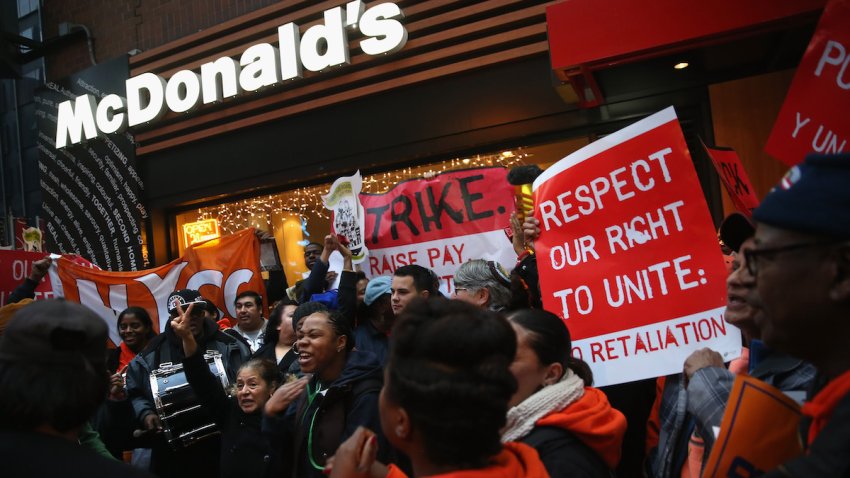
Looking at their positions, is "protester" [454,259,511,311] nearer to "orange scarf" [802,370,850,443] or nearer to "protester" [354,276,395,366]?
"protester" [354,276,395,366]

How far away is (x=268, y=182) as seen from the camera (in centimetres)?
1010

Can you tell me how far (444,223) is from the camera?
588 cm

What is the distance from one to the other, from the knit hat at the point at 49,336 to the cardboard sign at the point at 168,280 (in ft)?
18.8

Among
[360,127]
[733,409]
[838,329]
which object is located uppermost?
[360,127]

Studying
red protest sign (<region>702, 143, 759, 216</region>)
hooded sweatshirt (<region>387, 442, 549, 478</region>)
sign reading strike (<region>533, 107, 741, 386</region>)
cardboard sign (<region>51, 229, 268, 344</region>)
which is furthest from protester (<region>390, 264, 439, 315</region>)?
cardboard sign (<region>51, 229, 268, 344</region>)

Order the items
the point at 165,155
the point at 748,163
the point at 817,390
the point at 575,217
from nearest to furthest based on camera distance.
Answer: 1. the point at 817,390
2. the point at 575,217
3. the point at 748,163
4. the point at 165,155

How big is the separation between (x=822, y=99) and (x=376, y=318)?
304 cm

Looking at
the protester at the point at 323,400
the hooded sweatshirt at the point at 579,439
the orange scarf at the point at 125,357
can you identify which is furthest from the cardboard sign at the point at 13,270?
the hooded sweatshirt at the point at 579,439

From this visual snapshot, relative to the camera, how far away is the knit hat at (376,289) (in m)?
5.16

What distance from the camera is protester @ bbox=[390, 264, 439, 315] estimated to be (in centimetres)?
469

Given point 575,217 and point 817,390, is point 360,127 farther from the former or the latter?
point 817,390

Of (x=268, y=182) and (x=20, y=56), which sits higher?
(x=20, y=56)

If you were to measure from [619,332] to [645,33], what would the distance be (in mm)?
3140

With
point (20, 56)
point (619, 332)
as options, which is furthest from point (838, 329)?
point (20, 56)
